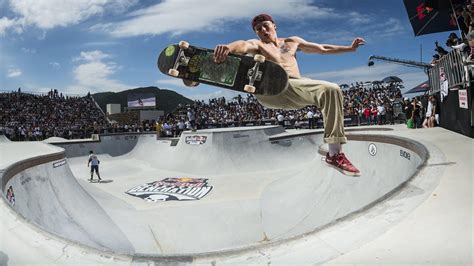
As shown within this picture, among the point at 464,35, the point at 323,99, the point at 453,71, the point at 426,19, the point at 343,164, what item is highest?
the point at 426,19

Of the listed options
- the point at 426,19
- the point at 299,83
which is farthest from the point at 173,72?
the point at 426,19

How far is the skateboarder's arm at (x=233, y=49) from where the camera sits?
435 centimetres

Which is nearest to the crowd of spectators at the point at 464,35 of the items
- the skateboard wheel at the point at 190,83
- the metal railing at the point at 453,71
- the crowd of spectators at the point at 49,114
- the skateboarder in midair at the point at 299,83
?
the metal railing at the point at 453,71

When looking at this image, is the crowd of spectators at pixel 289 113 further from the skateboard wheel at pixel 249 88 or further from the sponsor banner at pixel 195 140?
the skateboard wheel at pixel 249 88

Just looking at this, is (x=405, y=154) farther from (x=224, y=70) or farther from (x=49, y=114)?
(x=49, y=114)

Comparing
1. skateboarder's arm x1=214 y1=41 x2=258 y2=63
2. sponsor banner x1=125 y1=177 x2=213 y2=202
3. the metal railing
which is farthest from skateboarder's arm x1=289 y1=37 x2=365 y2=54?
sponsor banner x1=125 y1=177 x2=213 y2=202

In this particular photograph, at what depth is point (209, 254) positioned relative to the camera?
8.87 feet

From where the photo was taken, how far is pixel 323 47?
4.93 metres

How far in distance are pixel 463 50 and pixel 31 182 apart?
10.1 m

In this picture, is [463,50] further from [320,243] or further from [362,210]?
[320,243]

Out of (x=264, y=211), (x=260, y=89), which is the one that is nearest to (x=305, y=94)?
(x=260, y=89)

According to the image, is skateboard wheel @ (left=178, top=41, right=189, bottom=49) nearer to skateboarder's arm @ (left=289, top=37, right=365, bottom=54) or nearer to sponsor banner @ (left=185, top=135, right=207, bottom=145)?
skateboarder's arm @ (left=289, top=37, right=365, bottom=54)

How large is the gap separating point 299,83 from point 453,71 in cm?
690

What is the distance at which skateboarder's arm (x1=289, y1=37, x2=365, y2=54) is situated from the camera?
4.80 metres
